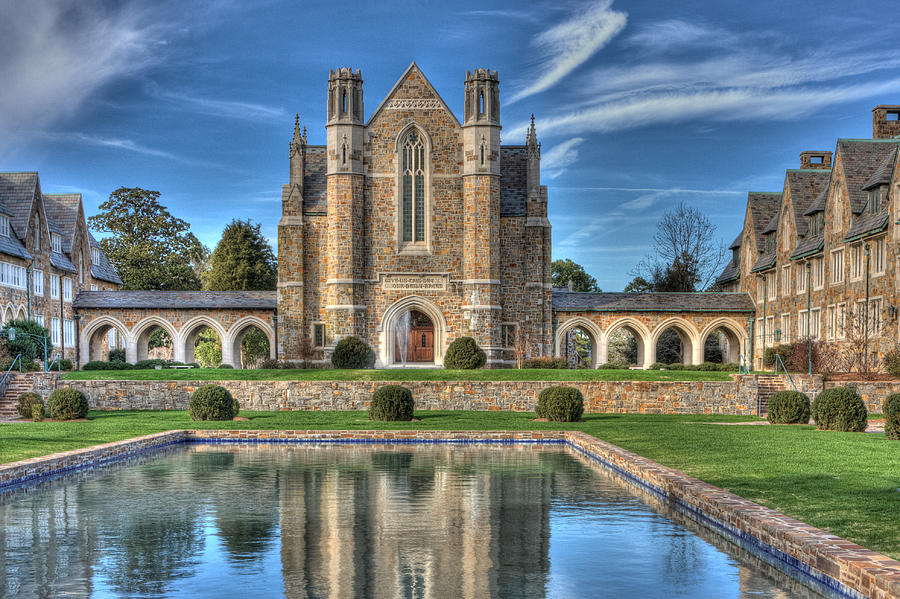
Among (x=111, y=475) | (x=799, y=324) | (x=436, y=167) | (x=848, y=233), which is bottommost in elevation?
(x=111, y=475)

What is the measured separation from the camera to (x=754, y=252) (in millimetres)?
48000

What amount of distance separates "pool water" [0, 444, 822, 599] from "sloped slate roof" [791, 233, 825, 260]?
88.0ft

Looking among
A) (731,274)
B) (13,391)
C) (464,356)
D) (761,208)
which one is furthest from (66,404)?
(731,274)

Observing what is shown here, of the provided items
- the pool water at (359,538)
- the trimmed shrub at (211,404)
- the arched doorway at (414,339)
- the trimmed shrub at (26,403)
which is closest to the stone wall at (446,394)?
the trimmed shrub at (26,403)

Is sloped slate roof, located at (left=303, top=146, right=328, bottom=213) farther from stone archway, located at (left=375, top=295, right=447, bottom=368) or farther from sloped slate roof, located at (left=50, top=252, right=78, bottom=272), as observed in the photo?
sloped slate roof, located at (left=50, top=252, right=78, bottom=272)

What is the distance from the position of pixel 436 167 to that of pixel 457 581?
116 feet

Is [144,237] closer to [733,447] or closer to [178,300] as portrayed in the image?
[178,300]

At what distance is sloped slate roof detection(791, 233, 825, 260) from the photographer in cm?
3865

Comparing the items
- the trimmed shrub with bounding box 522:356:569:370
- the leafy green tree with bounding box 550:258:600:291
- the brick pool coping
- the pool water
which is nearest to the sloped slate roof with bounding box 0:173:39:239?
the trimmed shrub with bounding box 522:356:569:370

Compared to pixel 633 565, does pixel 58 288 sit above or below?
above

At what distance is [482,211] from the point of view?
4138cm

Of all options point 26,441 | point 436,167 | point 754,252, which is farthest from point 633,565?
point 754,252

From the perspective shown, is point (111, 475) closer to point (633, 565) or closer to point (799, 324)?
point (633, 565)

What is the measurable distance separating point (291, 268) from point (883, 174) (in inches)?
1018
